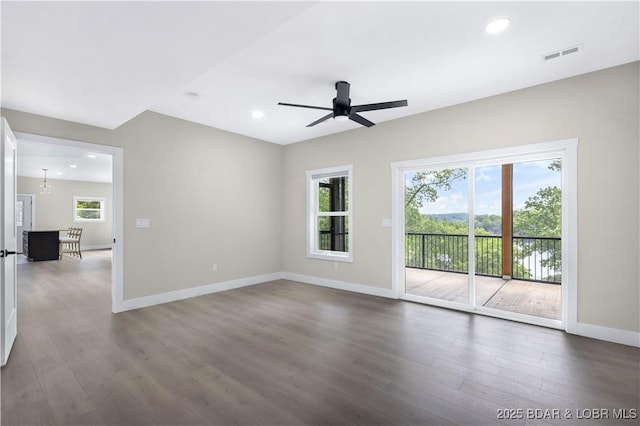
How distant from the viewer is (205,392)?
86.8 inches

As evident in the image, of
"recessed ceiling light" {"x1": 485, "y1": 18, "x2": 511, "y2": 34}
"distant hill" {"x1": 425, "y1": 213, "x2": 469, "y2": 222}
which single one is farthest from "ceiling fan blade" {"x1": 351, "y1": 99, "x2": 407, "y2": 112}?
"distant hill" {"x1": 425, "y1": 213, "x2": 469, "y2": 222}

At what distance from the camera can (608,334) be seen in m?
3.13

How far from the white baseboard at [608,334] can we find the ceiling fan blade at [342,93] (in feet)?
11.4

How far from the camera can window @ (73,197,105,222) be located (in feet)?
38.5

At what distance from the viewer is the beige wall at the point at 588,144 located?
305 cm

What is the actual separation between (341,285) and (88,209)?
11.7 meters

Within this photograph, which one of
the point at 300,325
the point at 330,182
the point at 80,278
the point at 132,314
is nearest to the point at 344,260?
the point at 330,182

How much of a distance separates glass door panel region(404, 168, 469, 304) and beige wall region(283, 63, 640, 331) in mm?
328

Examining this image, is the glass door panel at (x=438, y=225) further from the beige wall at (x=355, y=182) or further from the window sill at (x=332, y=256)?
the window sill at (x=332, y=256)

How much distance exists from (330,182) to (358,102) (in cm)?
209

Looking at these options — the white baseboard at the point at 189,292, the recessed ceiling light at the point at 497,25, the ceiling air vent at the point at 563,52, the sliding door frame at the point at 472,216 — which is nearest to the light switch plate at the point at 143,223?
the white baseboard at the point at 189,292

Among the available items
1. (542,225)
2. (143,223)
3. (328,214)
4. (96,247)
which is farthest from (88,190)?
(542,225)

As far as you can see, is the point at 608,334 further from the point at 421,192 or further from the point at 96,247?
the point at 96,247

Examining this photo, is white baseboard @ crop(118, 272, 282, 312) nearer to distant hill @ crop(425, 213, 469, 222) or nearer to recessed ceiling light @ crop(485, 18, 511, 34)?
distant hill @ crop(425, 213, 469, 222)
